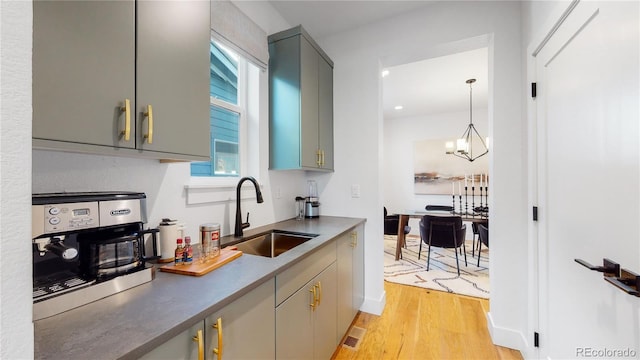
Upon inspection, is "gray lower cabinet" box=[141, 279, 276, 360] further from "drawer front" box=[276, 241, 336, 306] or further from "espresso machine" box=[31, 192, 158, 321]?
"espresso machine" box=[31, 192, 158, 321]

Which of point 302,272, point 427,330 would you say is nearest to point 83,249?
point 302,272

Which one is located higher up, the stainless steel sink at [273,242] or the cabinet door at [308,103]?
the cabinet door at [308,103]

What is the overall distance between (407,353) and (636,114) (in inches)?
72.7

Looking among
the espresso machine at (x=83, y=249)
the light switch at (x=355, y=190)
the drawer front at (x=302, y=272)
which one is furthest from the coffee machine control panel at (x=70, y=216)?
the light switch at (x=355, y=190)

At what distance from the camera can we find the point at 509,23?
1.95 meters

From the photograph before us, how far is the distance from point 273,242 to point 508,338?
194cm

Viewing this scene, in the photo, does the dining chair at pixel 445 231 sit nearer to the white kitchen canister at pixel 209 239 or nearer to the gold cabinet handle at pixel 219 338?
the white kitchen canister at pixel 209 239

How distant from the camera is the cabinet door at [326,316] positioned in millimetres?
1460

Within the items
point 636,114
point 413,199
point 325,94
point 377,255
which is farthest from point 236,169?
point 413,199

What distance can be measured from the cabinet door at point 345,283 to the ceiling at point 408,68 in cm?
198

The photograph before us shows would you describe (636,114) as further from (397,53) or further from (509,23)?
(397,53)

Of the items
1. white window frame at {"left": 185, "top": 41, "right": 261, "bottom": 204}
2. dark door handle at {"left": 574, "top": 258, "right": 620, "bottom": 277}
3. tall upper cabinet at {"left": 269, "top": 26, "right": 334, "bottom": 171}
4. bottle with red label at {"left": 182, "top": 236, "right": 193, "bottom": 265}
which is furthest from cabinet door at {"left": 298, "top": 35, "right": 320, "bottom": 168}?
dark door handle at {"left": 574, "top": 258, "right": 620, "bottom": 277}

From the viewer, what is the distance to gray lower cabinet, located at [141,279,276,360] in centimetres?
70

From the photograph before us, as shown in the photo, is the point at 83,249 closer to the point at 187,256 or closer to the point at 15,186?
the point at 187,256
